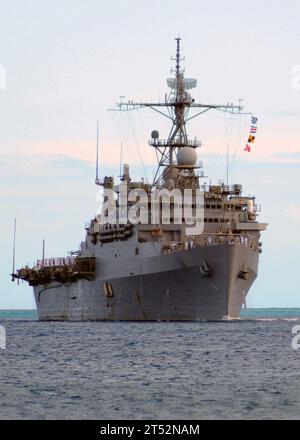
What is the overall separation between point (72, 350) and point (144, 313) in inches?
873

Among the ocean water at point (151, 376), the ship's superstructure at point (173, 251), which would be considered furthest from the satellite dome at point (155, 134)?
the ocean water at point (151, 376)

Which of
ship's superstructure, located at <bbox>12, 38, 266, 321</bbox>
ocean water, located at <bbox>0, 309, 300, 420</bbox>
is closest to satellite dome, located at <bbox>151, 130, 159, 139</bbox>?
ship's superstructure, located at <bbox>12, 38, 266, 321</bbox>

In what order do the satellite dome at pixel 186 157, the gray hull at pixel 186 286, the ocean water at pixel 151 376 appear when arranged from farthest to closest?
the satellite dome at pixel 186 157 → the gray hull at pixel 186 286 → the ocean water at pixel 151 376

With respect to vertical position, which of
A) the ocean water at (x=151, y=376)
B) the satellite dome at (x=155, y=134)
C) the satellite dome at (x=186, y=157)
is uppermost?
the satellite dome at (x=155, y=134)

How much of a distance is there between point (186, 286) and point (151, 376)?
98.8ft

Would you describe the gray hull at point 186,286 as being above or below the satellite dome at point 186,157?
below

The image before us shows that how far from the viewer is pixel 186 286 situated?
2896 inches

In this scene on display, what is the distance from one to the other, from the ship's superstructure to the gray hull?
61 mm

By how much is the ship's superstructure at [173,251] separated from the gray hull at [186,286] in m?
0.06

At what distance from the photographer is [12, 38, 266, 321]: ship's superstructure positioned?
73312 mm

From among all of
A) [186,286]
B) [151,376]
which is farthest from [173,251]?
[151,376]

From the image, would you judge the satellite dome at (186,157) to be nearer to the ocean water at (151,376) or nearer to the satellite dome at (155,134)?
the satellite dome at (155,134)

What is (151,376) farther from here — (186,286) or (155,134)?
(155,134)

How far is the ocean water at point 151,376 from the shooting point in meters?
35.2
